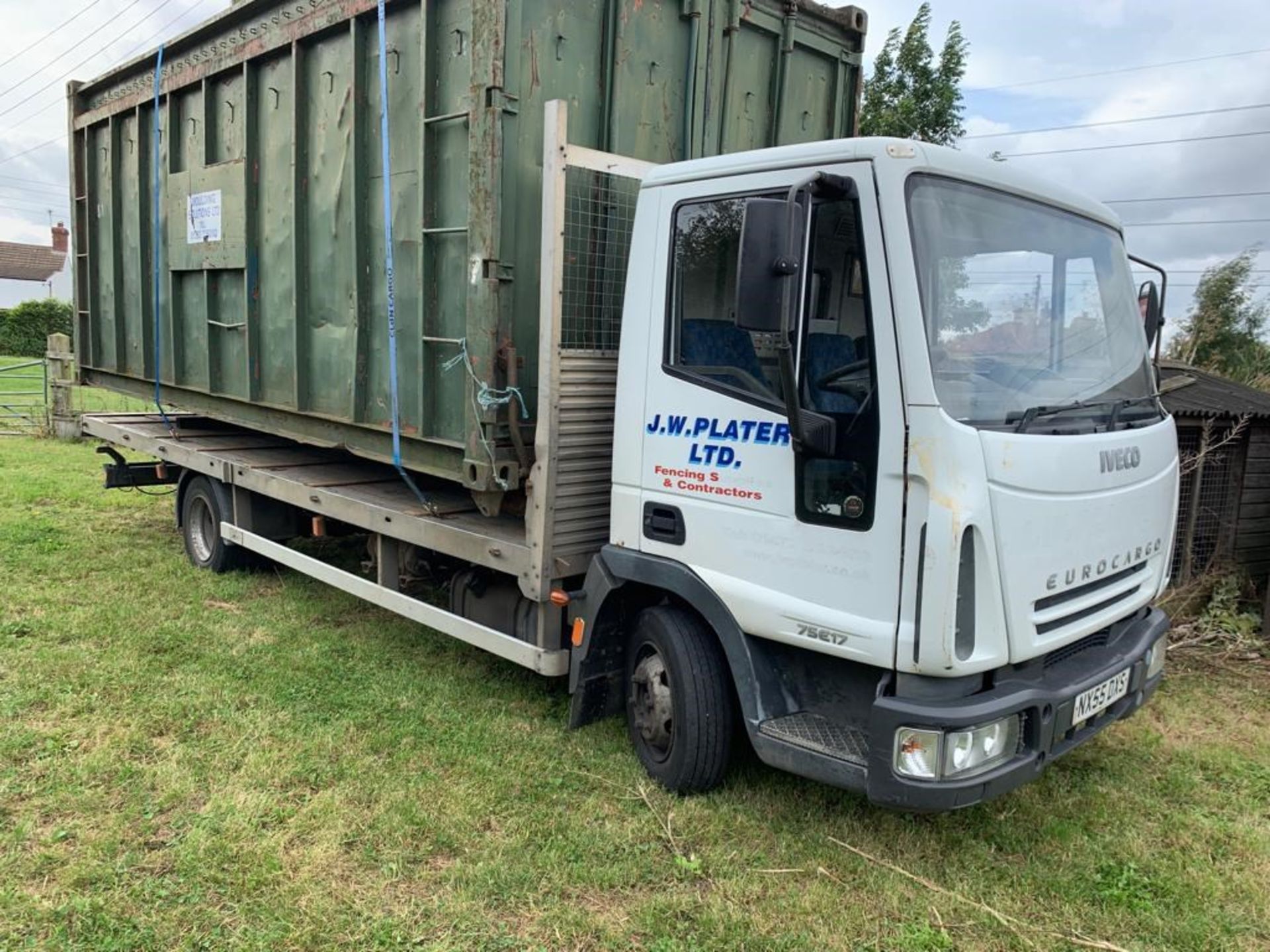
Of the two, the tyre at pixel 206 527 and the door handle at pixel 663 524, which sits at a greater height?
the door handle at pixel 663 524

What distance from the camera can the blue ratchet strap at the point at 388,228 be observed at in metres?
4.31

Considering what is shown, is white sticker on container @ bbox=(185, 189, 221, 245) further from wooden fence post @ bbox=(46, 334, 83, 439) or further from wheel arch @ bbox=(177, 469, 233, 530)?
wooden fence post @ bbox=(46, 334, 83, 439)

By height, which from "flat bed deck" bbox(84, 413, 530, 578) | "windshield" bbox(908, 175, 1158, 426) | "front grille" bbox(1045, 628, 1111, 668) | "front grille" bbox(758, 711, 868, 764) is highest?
"windshield" bbox(908, 175, 1158, 426)

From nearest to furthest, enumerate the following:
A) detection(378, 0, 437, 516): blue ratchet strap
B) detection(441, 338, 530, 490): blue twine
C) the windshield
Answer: the windshield
detection(441, 338, 530, 490): blue twine
detection(378, 0, 437, 516): blue ratchet strap

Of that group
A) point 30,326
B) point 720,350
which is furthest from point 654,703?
point 30,326

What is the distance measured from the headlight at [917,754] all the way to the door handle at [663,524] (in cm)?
112

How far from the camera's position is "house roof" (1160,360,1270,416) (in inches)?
240

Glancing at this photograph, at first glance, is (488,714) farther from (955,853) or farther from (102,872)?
(955,853)

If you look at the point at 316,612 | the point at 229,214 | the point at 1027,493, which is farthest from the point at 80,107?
the point at 1027,493

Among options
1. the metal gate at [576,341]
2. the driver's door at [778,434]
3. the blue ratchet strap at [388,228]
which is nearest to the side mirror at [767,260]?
the driver's door at [778,434]

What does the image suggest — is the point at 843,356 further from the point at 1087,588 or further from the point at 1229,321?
the point at 1229,321

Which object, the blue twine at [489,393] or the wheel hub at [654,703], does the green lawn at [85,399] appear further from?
the wheel hub at [654,703]

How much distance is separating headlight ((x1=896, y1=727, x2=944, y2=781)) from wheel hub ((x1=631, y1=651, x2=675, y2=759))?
3.53ft

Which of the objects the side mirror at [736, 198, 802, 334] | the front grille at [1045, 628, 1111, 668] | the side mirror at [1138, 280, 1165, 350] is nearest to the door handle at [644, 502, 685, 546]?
the side mirror at [736, 198, 802, 334]
